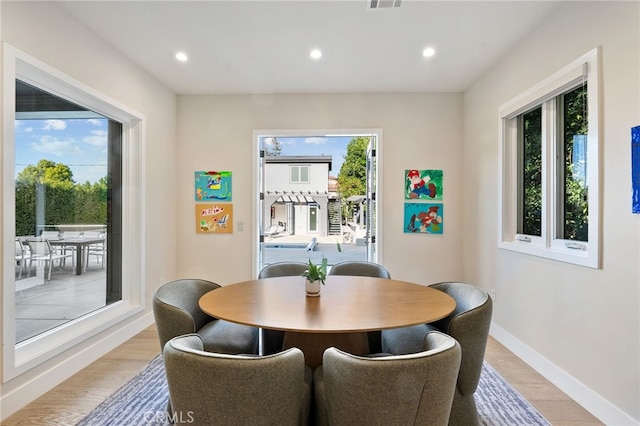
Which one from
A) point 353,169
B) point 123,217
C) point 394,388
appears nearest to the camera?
point 394,388

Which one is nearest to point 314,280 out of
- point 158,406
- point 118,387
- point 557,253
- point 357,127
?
point 158,406

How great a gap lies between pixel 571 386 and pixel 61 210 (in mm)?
4145

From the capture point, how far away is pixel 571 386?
2.11 meters

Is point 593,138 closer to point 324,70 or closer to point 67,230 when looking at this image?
point 324,70

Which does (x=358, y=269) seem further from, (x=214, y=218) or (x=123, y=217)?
(x=123, y=217)

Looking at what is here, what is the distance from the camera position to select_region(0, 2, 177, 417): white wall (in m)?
2.03

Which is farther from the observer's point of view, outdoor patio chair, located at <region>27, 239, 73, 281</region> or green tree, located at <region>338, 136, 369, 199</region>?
green tree, located at <region>338, 136, 369, 199</region>

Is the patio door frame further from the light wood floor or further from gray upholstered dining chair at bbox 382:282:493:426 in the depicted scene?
gray upholstered dining chair at bbox 382:282:493:426

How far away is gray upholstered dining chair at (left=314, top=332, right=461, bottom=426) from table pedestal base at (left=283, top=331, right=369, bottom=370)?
1.85 feet

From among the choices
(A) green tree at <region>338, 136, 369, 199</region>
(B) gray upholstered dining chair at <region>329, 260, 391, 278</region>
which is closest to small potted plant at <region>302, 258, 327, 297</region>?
(B) gray upholstered dining chair at <region>329, 260, 391, 278</region>

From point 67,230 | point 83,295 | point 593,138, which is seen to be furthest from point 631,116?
point 83,295

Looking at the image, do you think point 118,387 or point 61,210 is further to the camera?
point 61,210

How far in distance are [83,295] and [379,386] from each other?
2968 millimetres

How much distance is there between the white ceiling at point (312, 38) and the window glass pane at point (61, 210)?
0.84 metres
